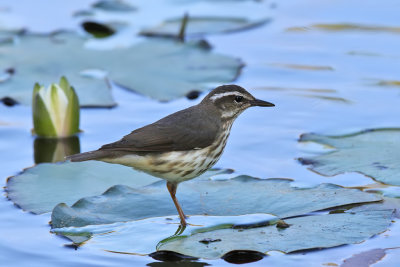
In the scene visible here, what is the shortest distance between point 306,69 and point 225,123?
3.56 meters

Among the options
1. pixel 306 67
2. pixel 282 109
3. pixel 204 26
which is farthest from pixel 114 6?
pixel 282 109

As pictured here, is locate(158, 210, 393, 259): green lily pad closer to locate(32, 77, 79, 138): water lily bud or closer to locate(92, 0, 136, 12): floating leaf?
locate(32, 77, 79, 138): water lily bud

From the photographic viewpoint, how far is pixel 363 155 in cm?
766

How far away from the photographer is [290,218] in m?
6.52

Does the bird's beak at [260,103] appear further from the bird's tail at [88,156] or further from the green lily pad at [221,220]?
the bird's tail at [88,156]

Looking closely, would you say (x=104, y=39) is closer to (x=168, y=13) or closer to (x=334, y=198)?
(x=168, y=13)

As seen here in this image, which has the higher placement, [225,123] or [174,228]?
[225,123]

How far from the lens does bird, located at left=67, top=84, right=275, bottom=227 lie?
6797 millimetres

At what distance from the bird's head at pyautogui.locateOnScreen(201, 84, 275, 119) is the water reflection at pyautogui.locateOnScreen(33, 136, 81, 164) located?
1.79 meters

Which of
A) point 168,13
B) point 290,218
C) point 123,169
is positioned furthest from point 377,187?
point 168,13

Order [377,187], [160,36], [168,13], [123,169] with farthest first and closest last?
[168,13] → [160,36] → [123,169] → [377,187]

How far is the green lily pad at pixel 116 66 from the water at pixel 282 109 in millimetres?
212

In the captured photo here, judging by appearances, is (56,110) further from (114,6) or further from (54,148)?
(114,6)

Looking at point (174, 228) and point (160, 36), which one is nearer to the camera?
point (174, 228)
